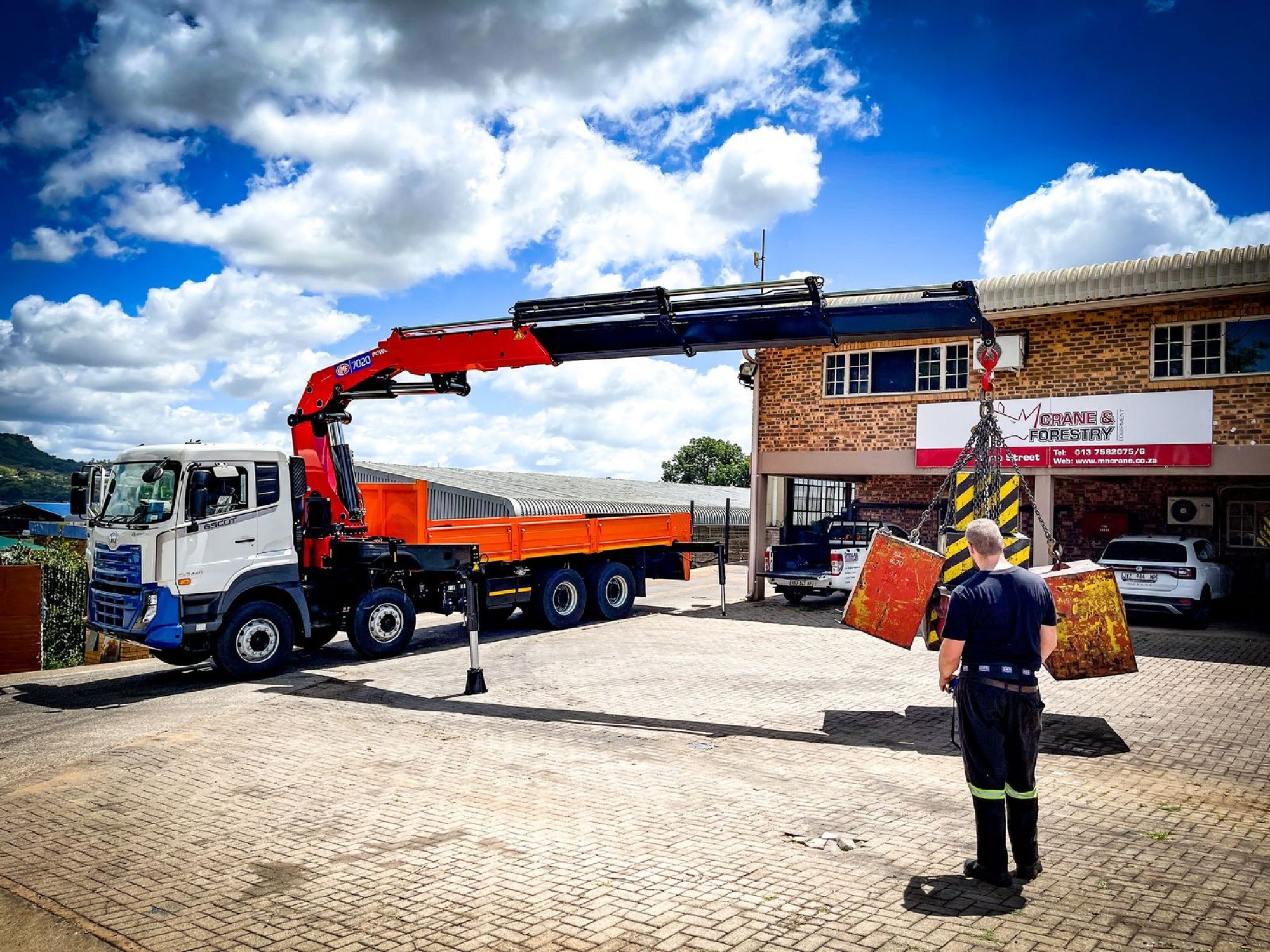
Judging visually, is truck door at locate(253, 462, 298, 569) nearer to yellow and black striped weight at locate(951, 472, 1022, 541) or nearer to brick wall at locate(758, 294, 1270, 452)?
yellow and black striped weight at locate(951, 472, 1022, 541)

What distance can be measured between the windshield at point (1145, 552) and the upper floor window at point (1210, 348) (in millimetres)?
2808

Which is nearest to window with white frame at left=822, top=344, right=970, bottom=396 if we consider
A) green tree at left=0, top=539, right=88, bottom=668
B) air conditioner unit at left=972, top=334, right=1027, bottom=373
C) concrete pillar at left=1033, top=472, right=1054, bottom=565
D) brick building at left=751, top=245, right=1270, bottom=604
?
brick building at left=751, top=245, right=1270, bottom=604

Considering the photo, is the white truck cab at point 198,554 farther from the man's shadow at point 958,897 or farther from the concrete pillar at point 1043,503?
the concrete pillar at point 1043,503

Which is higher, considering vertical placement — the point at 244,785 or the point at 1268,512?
the point at 1268,512

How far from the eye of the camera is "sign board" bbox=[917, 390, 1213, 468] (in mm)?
14789

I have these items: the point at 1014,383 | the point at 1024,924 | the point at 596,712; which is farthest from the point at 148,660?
the point at 1014,383

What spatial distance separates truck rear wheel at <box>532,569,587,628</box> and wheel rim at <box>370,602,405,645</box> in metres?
2.93

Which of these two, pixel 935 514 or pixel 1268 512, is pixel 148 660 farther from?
pixel 1268 512

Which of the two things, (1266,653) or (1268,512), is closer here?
(1266,653)

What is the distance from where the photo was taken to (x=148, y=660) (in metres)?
13.6

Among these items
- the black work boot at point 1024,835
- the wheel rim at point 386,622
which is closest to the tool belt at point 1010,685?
the black work boot at point 1024,835

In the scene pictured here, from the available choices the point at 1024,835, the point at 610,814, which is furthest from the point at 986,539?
the point at 610,814

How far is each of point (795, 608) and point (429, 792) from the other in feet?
40.9

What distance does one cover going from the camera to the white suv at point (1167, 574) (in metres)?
15.0
